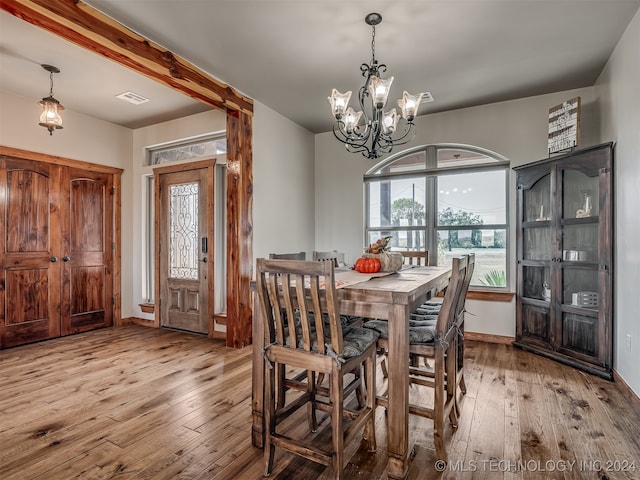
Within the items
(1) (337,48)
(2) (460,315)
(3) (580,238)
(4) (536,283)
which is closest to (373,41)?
(1) (337,48)

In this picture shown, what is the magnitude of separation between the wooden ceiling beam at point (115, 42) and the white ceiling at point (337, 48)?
9 centimetres

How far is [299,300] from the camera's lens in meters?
1.67

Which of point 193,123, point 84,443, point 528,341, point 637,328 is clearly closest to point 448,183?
point 528,341

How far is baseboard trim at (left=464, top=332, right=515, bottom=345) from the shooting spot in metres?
4.05

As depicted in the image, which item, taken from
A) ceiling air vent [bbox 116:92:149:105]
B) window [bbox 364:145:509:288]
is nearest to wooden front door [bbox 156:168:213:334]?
ceiling air vent [bbox 116:92:149:105]

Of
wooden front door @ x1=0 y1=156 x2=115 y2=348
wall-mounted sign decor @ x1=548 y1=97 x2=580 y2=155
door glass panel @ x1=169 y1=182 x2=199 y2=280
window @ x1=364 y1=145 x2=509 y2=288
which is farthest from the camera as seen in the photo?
door glass panel @ x1=169 y1=182 x2=199 y2=280

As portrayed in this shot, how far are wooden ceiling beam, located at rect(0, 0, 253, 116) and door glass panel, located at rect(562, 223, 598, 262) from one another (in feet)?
12.0

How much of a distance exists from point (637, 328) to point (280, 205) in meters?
3.55

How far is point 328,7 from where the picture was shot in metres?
2.44

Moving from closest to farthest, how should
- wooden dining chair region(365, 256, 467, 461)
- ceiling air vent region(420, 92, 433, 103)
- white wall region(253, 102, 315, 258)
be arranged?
wooden dining chair region(365, 256, 467, 461) → ceiling air vent region(420, 92, 433, 103) → white wall region(253, 102, 315, 258)

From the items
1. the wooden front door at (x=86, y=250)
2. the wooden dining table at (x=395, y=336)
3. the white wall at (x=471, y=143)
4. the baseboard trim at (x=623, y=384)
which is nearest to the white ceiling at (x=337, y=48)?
the white wall at (x=471, y=143)

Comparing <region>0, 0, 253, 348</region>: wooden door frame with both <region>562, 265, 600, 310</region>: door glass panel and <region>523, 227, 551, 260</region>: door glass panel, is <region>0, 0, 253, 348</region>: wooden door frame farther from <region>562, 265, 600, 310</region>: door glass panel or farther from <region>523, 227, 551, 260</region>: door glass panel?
<region>562, 265, 600, 310</region>: door glass panel

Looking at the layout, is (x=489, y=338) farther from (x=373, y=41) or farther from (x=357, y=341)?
(x=373, y=41)

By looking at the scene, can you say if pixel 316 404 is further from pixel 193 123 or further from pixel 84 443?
pixel 193 123
